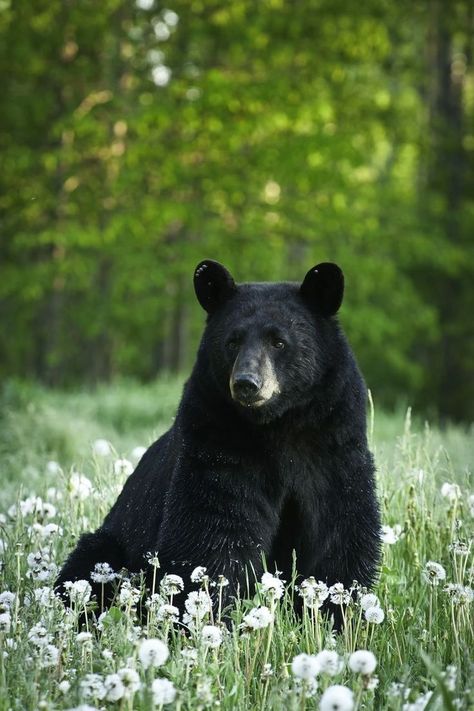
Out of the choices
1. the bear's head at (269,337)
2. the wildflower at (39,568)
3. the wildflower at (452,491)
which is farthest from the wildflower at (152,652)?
the wildflower at (452,491)

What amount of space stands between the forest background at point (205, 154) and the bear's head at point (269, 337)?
339 inches

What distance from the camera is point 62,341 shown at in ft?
77.4

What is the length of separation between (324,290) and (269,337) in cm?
33

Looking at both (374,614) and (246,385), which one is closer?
(374,614)

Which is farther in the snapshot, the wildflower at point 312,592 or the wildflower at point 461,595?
the wildflower at point 461,595

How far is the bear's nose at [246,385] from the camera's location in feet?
10.9

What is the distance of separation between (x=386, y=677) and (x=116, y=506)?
5.37 ft

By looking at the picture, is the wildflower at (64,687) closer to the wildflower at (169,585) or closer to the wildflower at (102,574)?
the wildflower at (169,585)

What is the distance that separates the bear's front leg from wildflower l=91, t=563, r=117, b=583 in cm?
30

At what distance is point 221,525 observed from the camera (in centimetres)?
349

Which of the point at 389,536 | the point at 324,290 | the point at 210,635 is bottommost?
the point at 210,635

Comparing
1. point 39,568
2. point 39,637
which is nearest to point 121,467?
point 39,568

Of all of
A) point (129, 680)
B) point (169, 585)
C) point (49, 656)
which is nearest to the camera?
point (129, 680)

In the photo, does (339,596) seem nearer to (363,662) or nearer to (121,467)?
(363,662)
